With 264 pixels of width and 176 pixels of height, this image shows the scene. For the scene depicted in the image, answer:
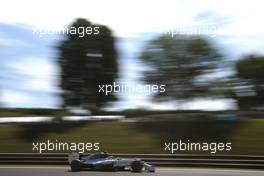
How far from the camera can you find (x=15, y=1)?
5.11m

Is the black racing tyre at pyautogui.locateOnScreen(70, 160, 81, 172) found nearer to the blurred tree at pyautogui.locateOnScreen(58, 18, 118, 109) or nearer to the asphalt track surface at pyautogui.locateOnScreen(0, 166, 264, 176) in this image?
the asphalt track surface at pyautogui.locateOnScreen(0, 166, 264, 176)

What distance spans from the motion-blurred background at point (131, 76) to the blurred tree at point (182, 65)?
0.01m

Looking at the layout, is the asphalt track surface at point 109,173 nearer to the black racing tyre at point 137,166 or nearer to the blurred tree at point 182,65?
the black racing tyre at point 137,166

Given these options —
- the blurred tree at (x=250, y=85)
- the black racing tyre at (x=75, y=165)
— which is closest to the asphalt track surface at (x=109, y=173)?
the black racing tyre at (x=75, y=165)

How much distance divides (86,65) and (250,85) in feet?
5.68

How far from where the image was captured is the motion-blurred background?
4.69m

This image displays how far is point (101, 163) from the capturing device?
4777 mm

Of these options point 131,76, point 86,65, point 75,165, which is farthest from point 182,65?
point 75,165

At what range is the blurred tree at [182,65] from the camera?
465cm

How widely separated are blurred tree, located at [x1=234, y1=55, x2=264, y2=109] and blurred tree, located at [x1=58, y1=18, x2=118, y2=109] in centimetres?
129

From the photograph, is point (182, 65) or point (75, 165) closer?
point (182, 65)

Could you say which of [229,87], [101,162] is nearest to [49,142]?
[101,162]

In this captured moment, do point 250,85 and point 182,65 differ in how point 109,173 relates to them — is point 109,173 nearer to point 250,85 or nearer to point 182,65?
point 182,65

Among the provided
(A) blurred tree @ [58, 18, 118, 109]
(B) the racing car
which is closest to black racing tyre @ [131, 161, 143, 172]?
(B) the racing car
